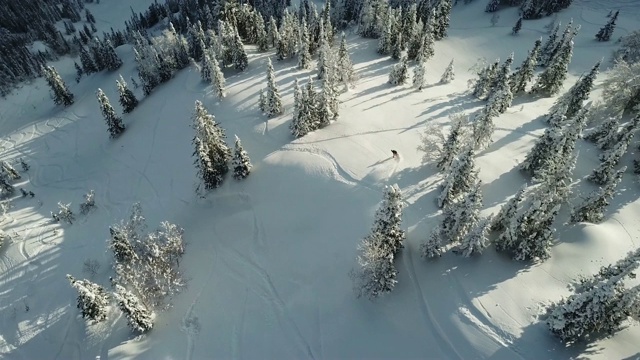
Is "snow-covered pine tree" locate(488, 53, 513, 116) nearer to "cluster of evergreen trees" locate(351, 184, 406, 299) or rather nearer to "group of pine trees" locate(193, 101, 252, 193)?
"cluster of evergreen trees" locate(351, 184, 406, 299)

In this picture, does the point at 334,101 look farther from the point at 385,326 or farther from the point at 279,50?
the point at 385,326

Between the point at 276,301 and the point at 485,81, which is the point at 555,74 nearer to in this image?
the point at 485,81

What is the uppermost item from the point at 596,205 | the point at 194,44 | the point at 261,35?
the point at 261,35

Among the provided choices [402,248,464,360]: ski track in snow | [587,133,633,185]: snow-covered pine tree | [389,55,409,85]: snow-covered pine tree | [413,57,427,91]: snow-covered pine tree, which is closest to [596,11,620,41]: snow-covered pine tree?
[413,57,427,91]: snow-covered pine tree

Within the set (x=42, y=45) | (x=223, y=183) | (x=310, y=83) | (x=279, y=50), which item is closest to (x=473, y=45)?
(x=279, y=50)

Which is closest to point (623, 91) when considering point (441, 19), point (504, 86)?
point (504, 86)

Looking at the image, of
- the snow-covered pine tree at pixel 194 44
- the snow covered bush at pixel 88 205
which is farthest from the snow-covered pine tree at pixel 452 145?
the snow-covered pine tree at pixel 194 44

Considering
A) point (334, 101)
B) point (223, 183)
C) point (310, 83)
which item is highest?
point (310, 83)
